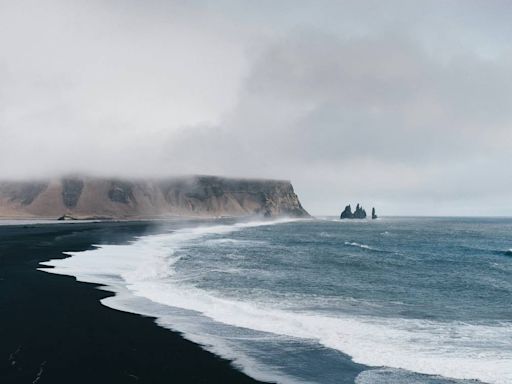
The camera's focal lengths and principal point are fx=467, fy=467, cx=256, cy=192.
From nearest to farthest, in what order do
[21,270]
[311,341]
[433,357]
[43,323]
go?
[433,357], [311,341], [43,323], [21,270]

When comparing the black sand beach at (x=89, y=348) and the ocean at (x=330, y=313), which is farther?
the ocean at (x=330, y=313)

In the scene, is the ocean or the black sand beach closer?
the black sand beach

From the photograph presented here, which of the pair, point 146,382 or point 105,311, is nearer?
point 146,382

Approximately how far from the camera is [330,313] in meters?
22.5

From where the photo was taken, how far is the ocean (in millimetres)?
14664

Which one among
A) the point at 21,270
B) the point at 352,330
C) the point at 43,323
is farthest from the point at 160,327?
the point at 21,270

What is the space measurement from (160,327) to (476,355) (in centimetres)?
1180

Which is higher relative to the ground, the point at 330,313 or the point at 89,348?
the point at 89,348

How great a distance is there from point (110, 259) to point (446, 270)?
32112 mm

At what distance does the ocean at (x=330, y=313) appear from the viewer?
14.7 m

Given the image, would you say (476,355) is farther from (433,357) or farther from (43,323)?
(43,323)

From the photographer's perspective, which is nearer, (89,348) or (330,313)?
(89,348)

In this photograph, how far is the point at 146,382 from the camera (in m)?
12.7

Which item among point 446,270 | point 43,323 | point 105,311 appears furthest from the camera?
point 446,270
